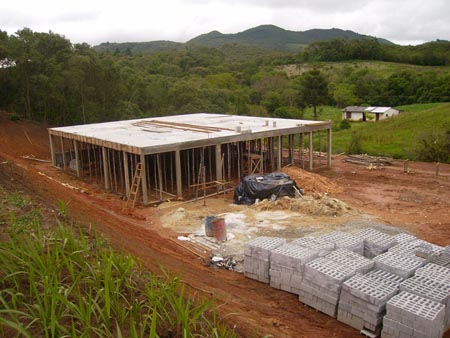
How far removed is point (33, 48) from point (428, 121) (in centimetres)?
3195

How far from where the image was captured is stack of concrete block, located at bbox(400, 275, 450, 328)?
7871 millimetres

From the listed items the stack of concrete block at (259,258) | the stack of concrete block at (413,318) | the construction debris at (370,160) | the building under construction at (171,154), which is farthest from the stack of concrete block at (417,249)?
the construction debris at (370,160)

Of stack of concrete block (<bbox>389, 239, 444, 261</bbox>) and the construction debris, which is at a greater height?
stack of concrete block (<bbox>389, 239, 444, 261</bbox>)

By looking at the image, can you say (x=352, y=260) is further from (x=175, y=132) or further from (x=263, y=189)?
(x=175, y=132)

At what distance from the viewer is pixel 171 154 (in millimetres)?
20312

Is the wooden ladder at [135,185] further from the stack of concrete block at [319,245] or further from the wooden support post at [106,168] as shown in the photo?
the stack of concrete block at [319,245]

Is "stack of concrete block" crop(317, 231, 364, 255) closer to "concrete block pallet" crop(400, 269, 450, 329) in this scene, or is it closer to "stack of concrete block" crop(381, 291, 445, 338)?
"concrete block pallet" crop(400, 269, 450, 329)

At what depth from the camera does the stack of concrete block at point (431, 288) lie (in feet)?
25.8

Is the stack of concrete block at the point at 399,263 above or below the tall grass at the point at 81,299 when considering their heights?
below

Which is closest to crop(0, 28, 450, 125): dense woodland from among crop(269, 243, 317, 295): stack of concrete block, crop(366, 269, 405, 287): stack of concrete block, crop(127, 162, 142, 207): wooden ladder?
crop(127, 162, 142, 207): wooden ladder

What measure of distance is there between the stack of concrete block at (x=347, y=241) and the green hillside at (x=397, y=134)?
1733cm

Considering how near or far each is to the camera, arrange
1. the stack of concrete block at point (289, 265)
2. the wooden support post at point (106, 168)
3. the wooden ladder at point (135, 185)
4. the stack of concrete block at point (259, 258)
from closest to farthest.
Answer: the stack of concrete block at point (289, 265) → the stack of concrete block at point (259, 258) → the wooden ladder at point (135, 185) → the wooden support post at point (106, 168)

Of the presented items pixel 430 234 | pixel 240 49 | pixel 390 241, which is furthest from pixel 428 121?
pixel 240 49

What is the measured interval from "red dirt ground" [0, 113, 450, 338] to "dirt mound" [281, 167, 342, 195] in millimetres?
485
